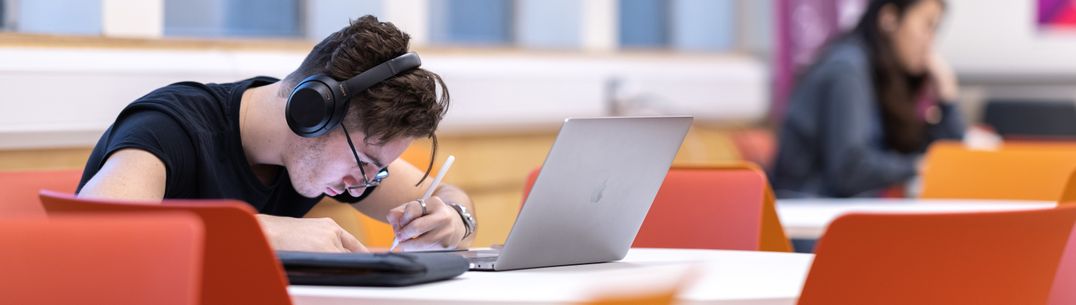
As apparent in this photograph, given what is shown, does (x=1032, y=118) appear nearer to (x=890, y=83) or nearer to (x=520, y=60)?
(x=890, y=83)

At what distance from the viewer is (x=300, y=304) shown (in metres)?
1.48

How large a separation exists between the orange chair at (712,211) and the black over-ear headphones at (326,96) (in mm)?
790

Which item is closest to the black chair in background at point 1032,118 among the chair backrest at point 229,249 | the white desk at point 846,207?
the white desk at point 846,207

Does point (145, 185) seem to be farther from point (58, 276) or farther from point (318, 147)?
point (58, 276)

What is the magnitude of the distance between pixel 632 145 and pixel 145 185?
0.63 metres

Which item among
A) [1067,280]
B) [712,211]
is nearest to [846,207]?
[712,211]

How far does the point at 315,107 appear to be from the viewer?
1826mm

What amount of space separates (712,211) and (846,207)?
2.95ft

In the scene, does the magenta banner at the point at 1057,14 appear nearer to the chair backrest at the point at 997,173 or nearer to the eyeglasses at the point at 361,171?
the chair backrest at the point at 997,173

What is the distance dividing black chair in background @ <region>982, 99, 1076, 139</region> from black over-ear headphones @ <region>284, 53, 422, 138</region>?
19.1 ft

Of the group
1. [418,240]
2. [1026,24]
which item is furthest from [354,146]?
[1026,24]

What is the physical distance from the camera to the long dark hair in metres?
4.73

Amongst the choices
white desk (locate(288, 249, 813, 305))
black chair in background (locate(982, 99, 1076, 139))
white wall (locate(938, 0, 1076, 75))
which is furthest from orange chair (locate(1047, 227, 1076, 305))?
white wall (locate(938, 0, 1076, 75))

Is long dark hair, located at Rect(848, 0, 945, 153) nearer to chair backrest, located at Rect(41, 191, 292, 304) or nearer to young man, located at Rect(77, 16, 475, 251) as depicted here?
young man, located at Rect(77, 16, 475, 251)
